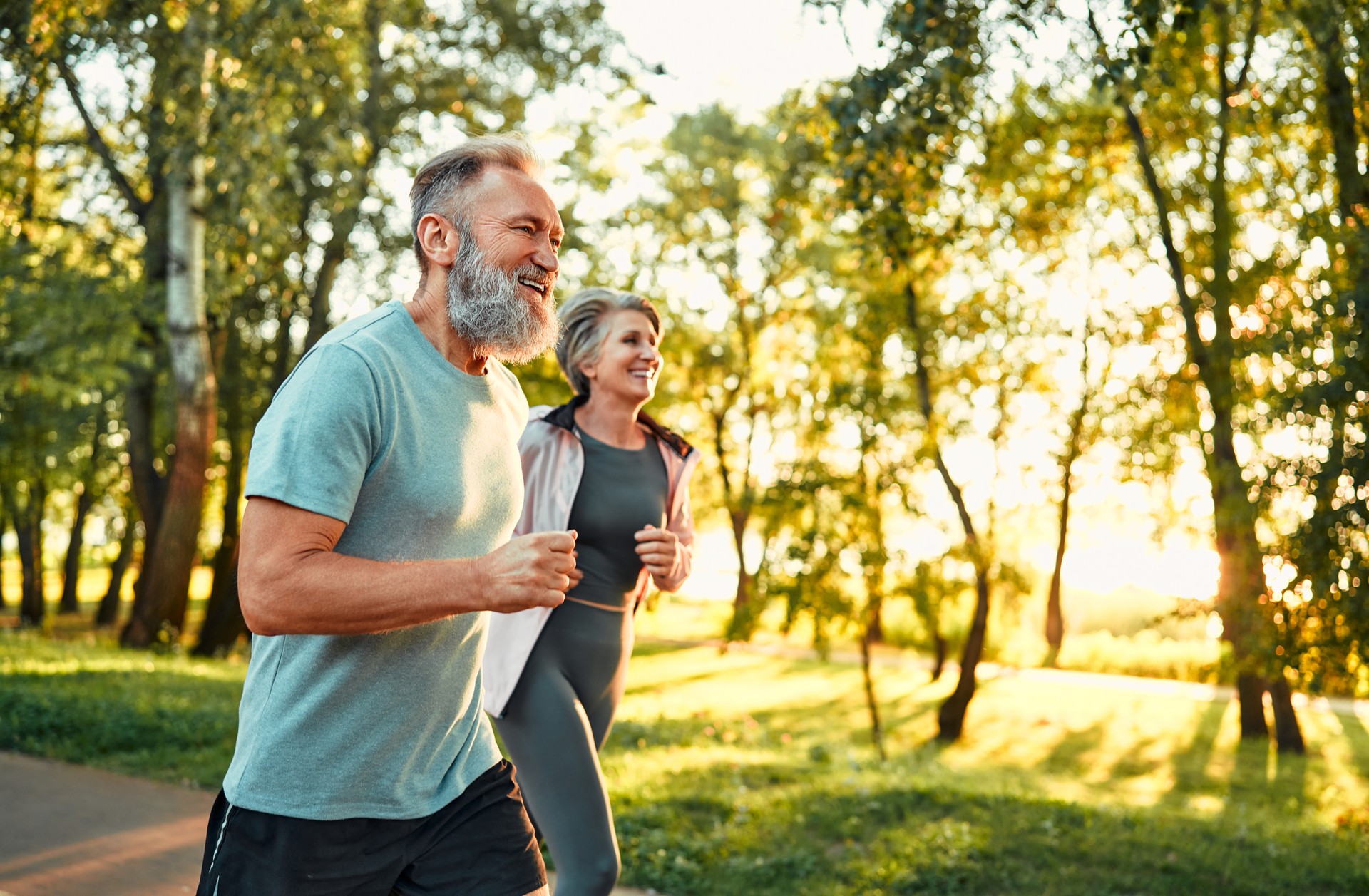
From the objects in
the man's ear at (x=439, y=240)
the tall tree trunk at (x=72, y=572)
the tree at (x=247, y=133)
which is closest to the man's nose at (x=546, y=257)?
the man's ear at (x=439, y=240)

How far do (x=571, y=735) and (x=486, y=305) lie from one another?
158 centimetres

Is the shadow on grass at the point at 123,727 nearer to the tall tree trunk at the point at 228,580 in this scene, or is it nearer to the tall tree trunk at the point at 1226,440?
the tall tree trunk at the point at 228,580

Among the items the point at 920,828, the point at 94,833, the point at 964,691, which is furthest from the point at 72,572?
the point at 920,828

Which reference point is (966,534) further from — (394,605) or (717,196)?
(717,196)

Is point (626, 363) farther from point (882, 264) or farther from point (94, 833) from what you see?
point (882, 264)

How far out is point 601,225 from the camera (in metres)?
21.8

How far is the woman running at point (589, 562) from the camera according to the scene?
3.16 meters

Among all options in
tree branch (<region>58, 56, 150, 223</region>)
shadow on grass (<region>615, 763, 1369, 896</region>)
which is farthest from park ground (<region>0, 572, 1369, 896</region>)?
tree branch (<region>58, 56, 150, 223</region>)

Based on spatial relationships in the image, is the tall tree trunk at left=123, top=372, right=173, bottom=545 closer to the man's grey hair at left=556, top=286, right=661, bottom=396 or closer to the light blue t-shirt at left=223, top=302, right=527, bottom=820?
the man's grey hair at left=556, top=286, right=661, bottom=396

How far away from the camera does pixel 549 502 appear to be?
373 centimetres

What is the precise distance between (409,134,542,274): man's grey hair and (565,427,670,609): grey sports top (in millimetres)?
1624

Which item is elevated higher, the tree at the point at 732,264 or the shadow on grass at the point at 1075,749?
the tree at the point at 732,264

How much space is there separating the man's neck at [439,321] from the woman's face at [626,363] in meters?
1.70

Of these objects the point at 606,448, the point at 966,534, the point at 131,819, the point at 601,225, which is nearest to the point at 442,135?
the point at 601,225
